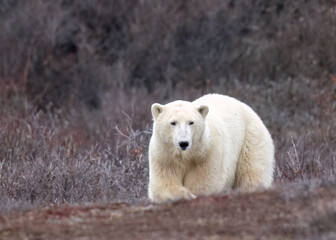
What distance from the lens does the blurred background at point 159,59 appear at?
51.0 ft

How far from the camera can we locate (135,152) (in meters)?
10.2

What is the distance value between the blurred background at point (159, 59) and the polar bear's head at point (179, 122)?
586 centimetres

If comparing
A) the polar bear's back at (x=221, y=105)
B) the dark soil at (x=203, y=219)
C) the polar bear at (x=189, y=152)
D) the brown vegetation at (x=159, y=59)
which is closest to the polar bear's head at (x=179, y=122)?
the polar bear at (x=189, y=152)

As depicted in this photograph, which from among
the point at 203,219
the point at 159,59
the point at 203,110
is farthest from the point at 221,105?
the point at 159,59

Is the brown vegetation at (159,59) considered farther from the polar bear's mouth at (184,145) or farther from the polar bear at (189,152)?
the polar bear's mouth at (184,145)

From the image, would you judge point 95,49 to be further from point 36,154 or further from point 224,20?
point 36,154

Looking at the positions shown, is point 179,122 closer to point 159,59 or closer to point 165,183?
point 165,183

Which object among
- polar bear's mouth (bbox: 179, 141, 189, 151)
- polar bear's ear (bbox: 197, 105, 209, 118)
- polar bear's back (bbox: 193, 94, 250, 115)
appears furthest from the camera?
polar bear's back (bbox: 193, 94, 250, 115)

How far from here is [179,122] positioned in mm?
7227

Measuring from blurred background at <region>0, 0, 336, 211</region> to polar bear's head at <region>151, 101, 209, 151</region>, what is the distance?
19.2 ft

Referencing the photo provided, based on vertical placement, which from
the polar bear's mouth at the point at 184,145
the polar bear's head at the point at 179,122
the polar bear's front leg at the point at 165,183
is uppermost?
the polar bear's head at the point at 179,122

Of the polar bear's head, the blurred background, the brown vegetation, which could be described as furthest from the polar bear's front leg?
the blurred background

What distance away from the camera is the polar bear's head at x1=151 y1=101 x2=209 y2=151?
7139mm

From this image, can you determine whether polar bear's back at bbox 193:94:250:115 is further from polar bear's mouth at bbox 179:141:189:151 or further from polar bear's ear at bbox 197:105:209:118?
polar bear's mouth at bbox 179:141:189:151
